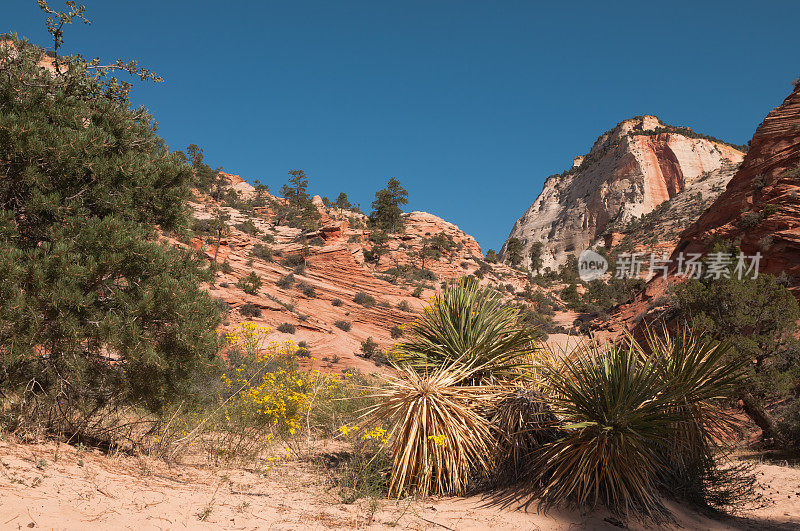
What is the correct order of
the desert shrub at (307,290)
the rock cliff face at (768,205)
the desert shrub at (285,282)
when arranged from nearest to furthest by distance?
the rock cliff face at (768,205)
the desert shrub at (285,282)
the desert shrub at (307,290)

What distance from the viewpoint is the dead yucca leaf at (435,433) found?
17.6ft

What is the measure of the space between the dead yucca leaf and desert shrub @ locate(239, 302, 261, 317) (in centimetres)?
1949

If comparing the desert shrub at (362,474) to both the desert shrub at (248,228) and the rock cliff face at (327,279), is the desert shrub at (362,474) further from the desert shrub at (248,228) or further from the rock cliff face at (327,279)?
the desert shrub at (248,228)

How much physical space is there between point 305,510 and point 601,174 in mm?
106124

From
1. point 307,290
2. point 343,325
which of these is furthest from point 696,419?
point 307,290

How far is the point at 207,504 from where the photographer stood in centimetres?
431

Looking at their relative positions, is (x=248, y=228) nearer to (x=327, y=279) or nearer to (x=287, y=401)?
(x=327, y=279)

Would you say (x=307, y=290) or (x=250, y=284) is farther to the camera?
(x=307, y=290)

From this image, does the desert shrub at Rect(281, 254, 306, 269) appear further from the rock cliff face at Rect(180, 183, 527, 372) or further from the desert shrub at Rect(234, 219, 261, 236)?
the desert shrub at Rect(234, 219, 261, 236)

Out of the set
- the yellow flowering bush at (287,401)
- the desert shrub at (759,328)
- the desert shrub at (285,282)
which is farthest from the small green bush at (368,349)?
the yellow flowering bush at (287,401)

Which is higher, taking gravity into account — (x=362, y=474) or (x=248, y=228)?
(x=248, y=228)

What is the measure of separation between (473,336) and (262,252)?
32.6m

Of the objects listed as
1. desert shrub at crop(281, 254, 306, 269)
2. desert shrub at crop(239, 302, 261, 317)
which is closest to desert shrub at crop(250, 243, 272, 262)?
desert shrub at crop(281, 254, 306, 269)

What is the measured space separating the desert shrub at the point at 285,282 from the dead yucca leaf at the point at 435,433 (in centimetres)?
2600
